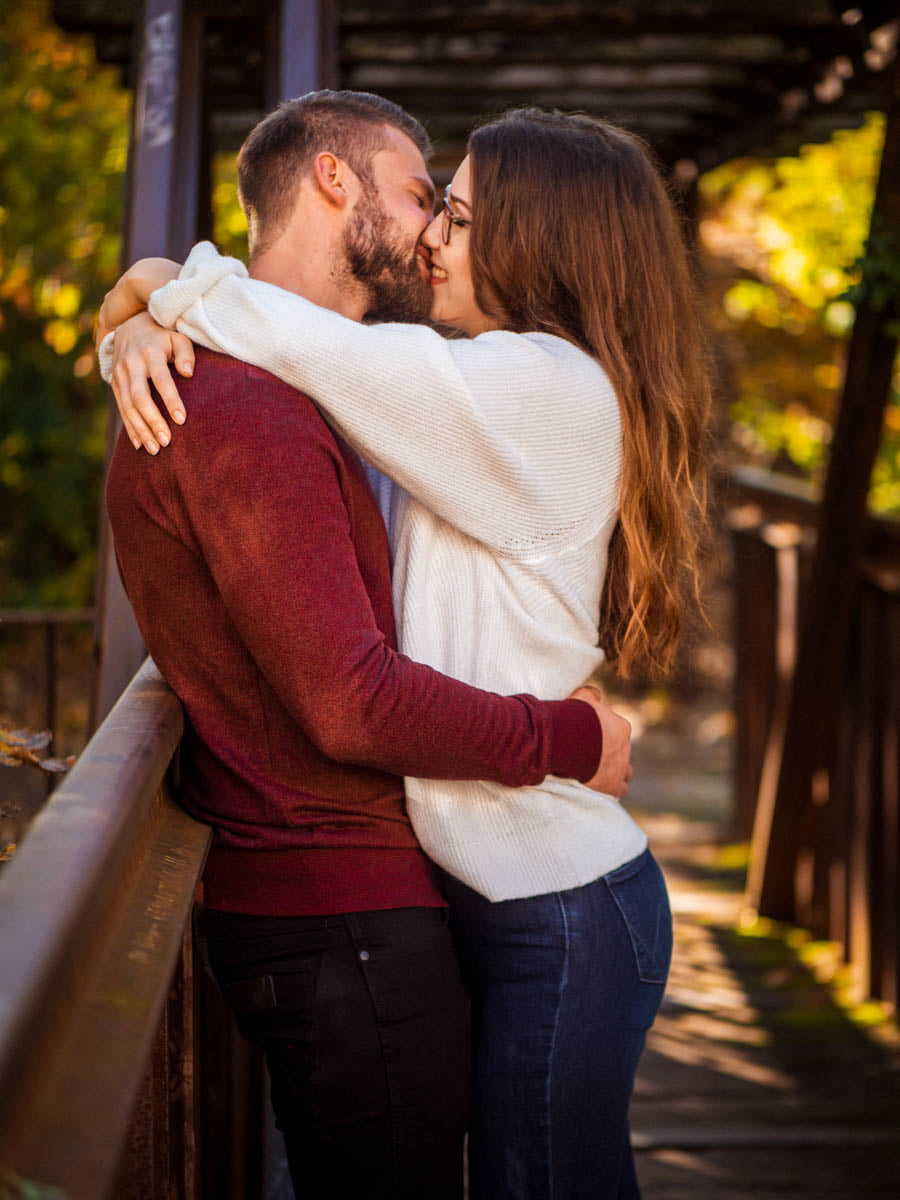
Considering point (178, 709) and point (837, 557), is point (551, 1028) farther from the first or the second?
point (837, 557)

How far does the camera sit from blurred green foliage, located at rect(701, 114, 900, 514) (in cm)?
573

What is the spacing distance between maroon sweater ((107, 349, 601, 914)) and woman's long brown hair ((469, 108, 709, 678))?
0.99 ft

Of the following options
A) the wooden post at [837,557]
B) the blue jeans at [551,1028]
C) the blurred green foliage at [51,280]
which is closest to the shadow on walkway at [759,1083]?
the wooden post at [837,557]

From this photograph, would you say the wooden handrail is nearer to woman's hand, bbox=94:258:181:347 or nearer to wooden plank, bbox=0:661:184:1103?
wooden plank, bbox=0:661:184:1103

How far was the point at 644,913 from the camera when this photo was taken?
5.45 ft

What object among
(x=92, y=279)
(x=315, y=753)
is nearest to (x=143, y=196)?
(x=315, y=753)

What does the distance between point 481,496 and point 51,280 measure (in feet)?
12.4

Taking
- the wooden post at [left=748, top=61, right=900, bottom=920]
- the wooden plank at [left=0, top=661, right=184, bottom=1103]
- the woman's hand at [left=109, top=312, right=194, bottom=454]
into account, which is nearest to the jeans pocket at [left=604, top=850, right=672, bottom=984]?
the wooden plank at [left=0, top=661, right=184, bottom=1103]

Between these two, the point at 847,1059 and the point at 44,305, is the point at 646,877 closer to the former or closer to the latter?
the point at 847,1059

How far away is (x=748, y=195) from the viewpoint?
A: 28.6 feet

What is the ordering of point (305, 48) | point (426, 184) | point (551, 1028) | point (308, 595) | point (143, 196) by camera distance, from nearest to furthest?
point (308, 595) < point (551, 1028) < point (426, 184) < point (143, 196) < point (305, 48)

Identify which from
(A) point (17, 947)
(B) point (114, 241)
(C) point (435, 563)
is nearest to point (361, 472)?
(C) point (435, 563)

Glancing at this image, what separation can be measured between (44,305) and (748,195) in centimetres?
554

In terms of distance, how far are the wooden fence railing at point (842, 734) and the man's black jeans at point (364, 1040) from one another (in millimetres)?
2646
